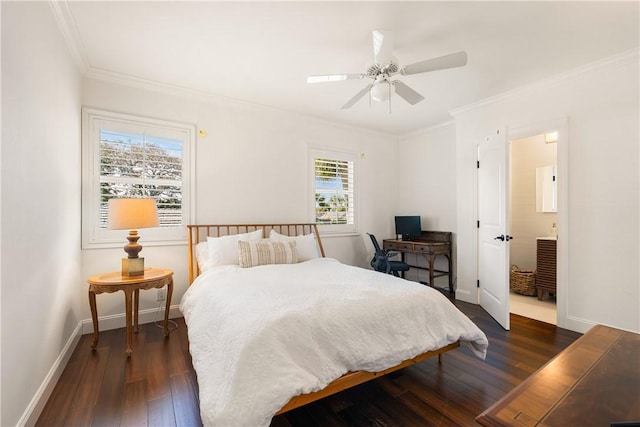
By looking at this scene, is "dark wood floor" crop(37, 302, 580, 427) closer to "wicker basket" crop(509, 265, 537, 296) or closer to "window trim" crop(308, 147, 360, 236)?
"wicker basket" crop(509, 265, 537, 296)

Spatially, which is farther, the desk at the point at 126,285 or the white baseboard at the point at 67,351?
the desk at the point at 126,285

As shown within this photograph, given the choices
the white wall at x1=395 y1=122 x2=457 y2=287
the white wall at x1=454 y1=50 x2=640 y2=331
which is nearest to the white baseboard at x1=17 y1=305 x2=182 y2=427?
the white wall at x1=395 y1=122 x2=457 y2=287

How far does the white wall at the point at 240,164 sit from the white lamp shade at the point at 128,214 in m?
0.62

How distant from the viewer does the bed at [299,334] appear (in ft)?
4.43

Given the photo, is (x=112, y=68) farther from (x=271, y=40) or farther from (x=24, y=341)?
(x=24, y=341)

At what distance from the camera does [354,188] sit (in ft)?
15.6

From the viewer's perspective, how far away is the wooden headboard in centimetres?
325

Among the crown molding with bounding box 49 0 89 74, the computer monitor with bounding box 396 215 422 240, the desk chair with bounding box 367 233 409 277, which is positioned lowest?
the desk chair with bounding box 367 233 409 277

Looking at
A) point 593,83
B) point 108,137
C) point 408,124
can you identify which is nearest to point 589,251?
point 593,83

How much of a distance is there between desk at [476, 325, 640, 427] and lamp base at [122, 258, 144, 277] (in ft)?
9.27

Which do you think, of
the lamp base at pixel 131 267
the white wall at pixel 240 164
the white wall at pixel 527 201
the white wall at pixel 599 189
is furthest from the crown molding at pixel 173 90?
the white wall at pixel 527 201

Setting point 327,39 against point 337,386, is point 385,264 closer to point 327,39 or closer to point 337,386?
point 337,386

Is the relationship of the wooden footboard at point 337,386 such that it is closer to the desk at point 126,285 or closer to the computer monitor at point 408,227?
the desk at point 126,285

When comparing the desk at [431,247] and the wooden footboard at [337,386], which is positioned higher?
the desk at [431,247]
